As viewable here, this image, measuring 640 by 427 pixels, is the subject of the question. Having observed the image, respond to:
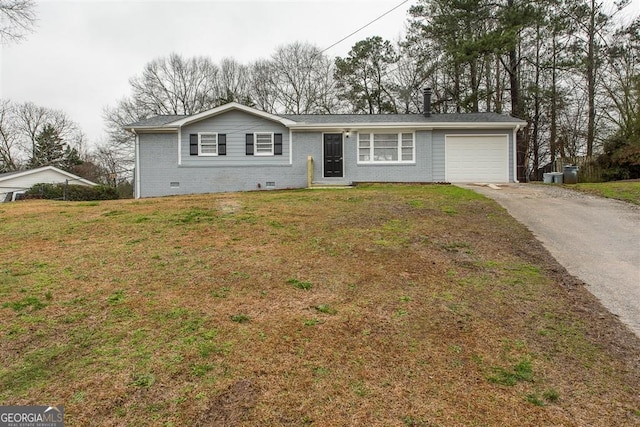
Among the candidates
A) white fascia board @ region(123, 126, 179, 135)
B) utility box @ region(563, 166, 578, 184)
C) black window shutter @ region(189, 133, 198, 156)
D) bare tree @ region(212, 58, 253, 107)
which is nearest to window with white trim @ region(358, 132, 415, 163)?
utility box @ region(563, 166, 578, 184)

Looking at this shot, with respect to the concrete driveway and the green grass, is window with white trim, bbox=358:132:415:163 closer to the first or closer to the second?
the concrete driveway

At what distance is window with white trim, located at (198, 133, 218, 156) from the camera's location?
1548 cm

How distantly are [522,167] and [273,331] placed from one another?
22.7m

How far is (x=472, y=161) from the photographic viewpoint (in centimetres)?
1573

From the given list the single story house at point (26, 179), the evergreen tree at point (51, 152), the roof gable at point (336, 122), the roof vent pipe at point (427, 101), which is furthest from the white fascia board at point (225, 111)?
the evergreen tree at point (51, 152)

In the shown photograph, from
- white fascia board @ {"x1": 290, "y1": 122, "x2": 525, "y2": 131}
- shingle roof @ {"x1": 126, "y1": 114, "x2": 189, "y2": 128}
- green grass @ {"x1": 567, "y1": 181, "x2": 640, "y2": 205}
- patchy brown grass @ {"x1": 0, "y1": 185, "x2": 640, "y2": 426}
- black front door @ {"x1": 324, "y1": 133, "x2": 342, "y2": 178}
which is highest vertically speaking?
shingle roof @ {"x1": 126, "y1": 114, "x2": 189, "y2": 128}

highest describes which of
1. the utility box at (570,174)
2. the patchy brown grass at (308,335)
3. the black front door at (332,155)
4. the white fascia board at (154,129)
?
the white fascia board at (154,129)

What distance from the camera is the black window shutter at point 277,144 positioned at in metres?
15.6

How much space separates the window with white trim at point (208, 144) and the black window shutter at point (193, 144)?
121mm

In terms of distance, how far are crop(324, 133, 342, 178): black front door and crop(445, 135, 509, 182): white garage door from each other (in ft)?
14.4

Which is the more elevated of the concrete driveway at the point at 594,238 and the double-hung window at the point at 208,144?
the double-hung window at the point at 208,144

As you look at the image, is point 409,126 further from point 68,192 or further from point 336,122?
point 68,192

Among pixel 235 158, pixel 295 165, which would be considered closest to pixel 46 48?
pixel 235 158

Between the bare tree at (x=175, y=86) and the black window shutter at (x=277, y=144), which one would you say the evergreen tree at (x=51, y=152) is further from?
the black window shutter at (x=277, y=144)
